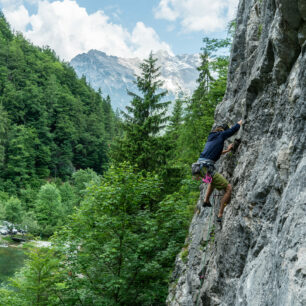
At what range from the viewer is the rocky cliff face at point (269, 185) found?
2748 mm

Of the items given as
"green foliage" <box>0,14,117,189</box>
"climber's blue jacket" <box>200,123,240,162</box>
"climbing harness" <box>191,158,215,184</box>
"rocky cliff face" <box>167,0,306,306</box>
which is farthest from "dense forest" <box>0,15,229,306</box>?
"green foliage" <box>0,14,117,189</box>

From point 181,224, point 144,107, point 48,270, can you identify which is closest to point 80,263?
point 48,270

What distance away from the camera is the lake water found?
22.9 meters

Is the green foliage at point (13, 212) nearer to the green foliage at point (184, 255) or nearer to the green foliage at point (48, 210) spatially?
the green foliage at point (48, 210)

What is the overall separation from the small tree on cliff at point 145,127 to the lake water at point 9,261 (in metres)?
14.1

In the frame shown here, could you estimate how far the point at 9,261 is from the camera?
86.3 feet

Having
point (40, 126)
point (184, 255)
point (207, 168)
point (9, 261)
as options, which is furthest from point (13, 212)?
point (207, 168)

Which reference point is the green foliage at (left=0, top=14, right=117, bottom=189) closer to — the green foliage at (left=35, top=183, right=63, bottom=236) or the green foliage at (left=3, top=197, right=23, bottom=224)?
the green foliage at (left=35, top=183, right=63, bottom=236)

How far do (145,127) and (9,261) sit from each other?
21.3m

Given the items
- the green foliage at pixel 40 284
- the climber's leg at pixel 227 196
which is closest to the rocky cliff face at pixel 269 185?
the climber's leg at pixel 227 196

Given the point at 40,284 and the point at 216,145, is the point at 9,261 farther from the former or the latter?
the point at 216,145

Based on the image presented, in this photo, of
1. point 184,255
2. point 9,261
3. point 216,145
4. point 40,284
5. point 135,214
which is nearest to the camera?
point 216,145

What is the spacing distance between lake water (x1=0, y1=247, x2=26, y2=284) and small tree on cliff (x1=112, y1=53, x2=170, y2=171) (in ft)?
46.3

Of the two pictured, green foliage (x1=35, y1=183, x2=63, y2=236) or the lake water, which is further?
green foliage (x1=35, y1=183, x2=63, y2=236)
